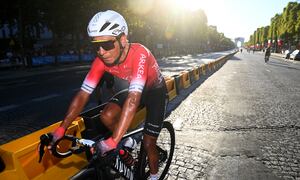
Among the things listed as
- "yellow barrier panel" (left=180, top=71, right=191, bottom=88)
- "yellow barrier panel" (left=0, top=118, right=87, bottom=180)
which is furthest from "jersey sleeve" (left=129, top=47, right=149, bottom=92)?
"yellow barrier panel" (left=180, top=71, right=191, bottom=88)

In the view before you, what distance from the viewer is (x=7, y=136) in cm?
630

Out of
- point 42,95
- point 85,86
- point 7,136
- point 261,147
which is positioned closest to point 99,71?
point 85,86

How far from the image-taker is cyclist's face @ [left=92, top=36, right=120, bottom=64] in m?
2.70

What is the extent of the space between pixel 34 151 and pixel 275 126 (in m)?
5.42

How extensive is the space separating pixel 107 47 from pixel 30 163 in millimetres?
1645

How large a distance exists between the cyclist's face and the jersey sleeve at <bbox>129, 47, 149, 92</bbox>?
21 cm

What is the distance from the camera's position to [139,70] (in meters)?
2.88

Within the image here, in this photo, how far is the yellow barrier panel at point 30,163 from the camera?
10.3ft

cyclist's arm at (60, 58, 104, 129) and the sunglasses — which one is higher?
the sunglasses

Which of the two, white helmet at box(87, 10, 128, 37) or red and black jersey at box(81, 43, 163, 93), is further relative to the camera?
red and black jersey at box(81, 43, 163, 93)

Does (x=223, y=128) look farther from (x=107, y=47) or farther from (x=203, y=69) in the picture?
(x=203, y=69)

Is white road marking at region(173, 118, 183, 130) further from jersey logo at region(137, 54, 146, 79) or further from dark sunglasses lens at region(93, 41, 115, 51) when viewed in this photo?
dark sunglasses lens at region(93, 41, 115, 51)

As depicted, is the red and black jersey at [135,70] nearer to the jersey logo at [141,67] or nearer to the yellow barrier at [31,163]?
the jersey logo at [141,67]

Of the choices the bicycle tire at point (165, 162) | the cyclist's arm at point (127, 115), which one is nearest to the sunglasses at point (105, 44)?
the cyclist's arm at point (127, 115)
